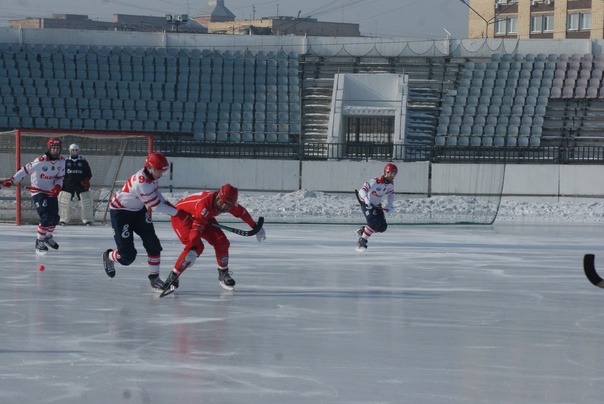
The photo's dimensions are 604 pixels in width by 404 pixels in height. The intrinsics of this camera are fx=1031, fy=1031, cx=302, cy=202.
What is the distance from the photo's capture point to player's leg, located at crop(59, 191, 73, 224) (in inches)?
677

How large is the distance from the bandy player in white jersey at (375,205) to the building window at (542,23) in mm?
51342

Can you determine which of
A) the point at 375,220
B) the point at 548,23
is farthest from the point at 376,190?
the point at 548,23

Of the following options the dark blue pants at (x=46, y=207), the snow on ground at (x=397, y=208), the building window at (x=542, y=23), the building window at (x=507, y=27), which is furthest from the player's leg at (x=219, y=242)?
the building window at (x=507, y=27)

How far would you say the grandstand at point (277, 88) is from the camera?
28516mm

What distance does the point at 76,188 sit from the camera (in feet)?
54.7

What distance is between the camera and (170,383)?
5.52 metres

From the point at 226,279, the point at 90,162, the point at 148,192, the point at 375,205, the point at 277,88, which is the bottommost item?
the point at 226,279

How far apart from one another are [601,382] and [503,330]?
177 centimetres

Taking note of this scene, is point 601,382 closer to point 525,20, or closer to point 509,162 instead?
point 509,162

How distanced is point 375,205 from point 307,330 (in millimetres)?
6513

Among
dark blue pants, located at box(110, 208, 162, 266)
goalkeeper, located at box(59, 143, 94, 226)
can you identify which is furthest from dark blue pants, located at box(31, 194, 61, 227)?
dark blue pants, located at box(110, 208, 162, 266)

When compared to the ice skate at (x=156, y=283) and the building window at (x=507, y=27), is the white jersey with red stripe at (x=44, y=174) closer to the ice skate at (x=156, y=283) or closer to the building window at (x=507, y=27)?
the ice skate at (x=156, y=283)

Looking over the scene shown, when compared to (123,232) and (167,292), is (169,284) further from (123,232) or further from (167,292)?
(123,232)

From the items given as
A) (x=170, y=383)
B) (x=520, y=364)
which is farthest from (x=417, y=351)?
(x=170, y=383)
